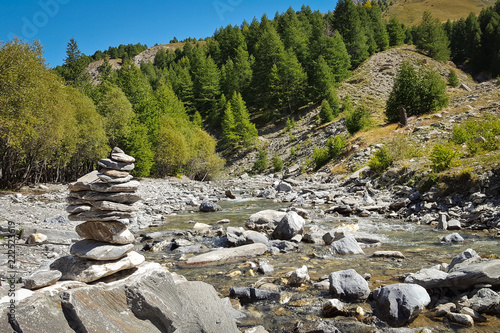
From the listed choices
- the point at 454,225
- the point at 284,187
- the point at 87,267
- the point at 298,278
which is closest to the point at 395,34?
the point at 284,187

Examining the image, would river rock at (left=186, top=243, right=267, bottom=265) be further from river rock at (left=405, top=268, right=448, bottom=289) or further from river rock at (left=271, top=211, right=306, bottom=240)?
river rock at (left=405, top=268, right=448, bottom=289)

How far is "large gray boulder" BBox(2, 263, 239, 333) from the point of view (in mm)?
4512

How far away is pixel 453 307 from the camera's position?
6137 millimetres

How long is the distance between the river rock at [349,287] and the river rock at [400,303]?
416 millimetres

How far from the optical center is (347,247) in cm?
1066

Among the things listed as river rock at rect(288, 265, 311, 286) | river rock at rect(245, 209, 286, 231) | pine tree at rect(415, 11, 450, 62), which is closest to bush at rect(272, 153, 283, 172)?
river rock at rect(245, 209, 286, 231)

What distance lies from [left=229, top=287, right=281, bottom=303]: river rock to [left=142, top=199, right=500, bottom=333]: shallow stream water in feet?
0.60

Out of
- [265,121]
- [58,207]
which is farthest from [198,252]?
[265,121]

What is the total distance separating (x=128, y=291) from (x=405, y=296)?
199 inches

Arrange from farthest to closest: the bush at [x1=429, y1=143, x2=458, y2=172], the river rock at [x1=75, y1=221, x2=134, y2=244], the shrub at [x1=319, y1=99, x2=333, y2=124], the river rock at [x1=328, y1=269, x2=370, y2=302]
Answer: the shrub at [x1=319, y1=99, x2=333, y2=124] < the bush at [x1=429, y1=143, x2=458, y2=172] < the river rock at [x1=328, y1=269, x2=370, y2=302] < the river rock at [x1=75, y1=221, x2=134, y2=244]

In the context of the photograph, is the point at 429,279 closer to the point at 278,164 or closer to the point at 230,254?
the point at 230,254

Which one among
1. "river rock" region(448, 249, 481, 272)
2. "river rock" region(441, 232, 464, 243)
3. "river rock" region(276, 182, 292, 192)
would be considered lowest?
"river rock" region(441, 232, 464, 243)

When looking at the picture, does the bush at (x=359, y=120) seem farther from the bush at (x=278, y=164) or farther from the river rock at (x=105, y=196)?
the river rock at (x=105, y=196)

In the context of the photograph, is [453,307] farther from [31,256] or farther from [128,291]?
[31,256]
